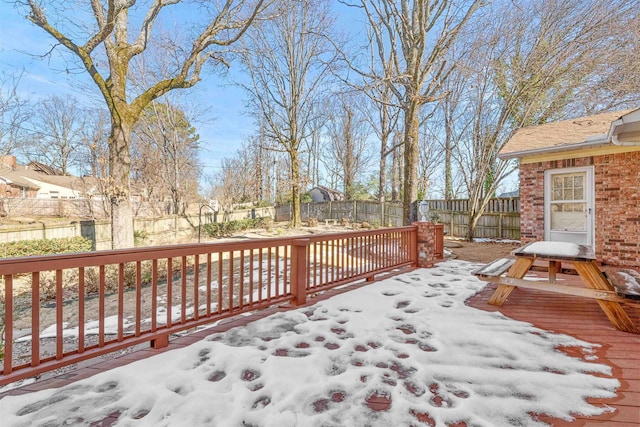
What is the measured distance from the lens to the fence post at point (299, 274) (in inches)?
130

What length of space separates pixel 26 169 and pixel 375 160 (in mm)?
26699

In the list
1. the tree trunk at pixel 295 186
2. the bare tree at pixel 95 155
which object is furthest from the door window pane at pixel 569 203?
the bare tree at pixel 95 155

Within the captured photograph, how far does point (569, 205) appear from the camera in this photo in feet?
18.8

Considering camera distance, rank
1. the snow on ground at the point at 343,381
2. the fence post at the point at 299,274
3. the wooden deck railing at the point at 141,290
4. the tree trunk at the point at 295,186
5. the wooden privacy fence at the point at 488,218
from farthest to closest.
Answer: the tree trunk at the point at 295,186 → the wooden privacy fence at the point at 488,218 → the fence post at the point at 299,274 → the wooden deck railing at the point at 141,290 → the snow on ground at the point at 343,381

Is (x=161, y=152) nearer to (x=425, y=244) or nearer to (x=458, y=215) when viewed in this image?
(x=458, y=215)

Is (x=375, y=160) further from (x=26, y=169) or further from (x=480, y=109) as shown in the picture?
(x=26, y=169)

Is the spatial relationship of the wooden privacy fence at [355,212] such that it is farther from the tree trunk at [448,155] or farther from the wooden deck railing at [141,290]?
the wooden deck railing at [141,290]

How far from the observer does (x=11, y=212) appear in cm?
1319

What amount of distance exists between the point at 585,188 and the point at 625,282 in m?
3.93

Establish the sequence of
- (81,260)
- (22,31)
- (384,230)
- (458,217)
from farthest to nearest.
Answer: (458,217) < (22,31) < (384,230) < (81,260)

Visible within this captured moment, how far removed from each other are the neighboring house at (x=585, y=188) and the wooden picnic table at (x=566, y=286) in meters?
2.52

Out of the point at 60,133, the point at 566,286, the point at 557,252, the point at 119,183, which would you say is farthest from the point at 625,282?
the point at 60,133

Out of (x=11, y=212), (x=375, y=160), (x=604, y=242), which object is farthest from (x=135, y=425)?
(x=375, y=160)

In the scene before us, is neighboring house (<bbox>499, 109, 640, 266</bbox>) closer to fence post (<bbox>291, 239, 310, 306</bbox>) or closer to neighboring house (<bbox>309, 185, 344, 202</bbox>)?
fence post (<bbox>291, 239, 310, 306</bbox>)
